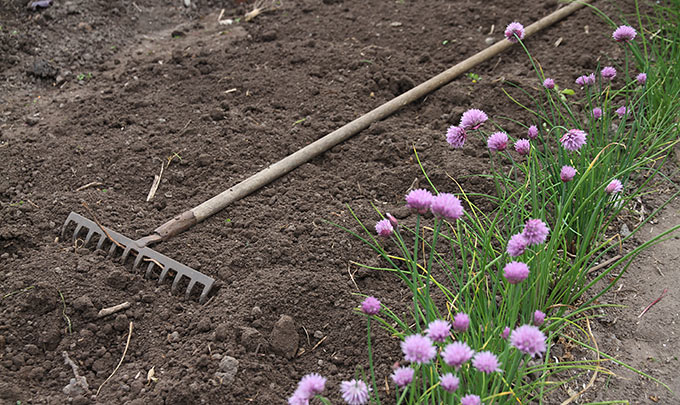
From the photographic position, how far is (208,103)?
3861mm

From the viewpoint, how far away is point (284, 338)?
2.36 meters

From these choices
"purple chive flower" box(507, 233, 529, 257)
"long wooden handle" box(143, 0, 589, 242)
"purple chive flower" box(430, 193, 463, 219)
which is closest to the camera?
"purple chive flower" box(430, 193, 463, 219)

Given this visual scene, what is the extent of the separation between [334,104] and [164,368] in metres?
2.09

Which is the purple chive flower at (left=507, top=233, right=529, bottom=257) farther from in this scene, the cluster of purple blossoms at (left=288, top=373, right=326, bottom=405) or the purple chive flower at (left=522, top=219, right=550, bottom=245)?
the cluster of purple blossoms at (left=288, top=373, right=326, bottom=405)

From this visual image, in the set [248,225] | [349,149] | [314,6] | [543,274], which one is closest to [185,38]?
[314,6]

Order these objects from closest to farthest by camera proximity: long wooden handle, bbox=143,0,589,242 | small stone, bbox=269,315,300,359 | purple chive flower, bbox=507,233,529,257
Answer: purple chive flower, bbox=507,233,529,257, small stone, bbox=269,315,300,359, long wooden handle, bbox=143,0,589,242

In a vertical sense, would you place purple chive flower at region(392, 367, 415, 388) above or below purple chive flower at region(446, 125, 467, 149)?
below

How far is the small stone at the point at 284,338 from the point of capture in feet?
7.70

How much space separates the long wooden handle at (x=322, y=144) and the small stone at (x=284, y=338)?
86 cm

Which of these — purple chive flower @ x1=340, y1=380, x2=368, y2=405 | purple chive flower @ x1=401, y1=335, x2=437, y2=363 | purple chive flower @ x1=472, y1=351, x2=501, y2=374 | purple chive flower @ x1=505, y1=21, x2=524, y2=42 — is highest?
purple chive flower @ x1=505, y1=21, x2=524, y2=42

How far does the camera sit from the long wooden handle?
2959 millimetres

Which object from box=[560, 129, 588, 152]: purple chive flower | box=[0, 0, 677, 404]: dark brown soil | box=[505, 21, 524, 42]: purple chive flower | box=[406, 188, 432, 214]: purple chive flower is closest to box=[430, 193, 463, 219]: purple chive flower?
box=[406, 188, 432, 214]: purple chive flower

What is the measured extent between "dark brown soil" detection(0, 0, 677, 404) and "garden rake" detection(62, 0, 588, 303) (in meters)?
0.06

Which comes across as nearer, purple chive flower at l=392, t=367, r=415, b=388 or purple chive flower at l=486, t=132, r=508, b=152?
purple chive flower at l=392, t=367, r=415, b=388
